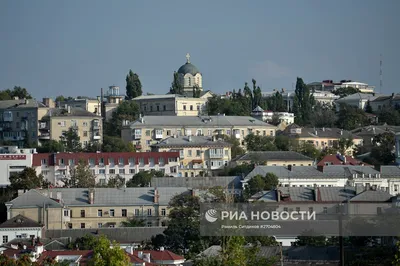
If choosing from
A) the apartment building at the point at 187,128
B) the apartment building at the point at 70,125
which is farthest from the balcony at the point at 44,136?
the apartment building at the point at 187,128

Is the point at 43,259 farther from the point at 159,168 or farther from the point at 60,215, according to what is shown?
the point at 159,168

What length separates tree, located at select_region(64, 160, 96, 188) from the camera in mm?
99812

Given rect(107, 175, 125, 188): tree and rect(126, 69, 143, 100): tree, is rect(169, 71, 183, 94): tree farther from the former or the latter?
rect(107, 175, 125, 188): tree

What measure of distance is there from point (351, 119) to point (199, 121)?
17.9m

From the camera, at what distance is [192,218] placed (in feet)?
250

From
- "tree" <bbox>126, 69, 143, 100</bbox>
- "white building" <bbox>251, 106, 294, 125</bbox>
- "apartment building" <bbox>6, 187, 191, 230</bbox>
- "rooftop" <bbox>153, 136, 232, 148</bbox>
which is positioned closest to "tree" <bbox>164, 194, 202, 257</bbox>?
"apartment building" <bbox>6, 187, 191, 230</bbox>

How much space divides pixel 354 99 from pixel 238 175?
5806 cm

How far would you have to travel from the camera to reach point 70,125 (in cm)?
12338

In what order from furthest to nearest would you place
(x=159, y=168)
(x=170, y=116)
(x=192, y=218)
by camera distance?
(x=170, y=116)
(x=159, y=168)
(x=192, y=218)

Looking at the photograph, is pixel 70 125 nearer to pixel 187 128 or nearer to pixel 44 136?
pixel 44 136

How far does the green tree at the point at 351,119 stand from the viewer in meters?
140

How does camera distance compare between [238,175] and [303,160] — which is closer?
[238,175]

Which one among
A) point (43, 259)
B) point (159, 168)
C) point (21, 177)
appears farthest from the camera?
point (159, 168)

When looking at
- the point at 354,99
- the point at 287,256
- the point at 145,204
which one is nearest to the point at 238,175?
the point at 145,204
